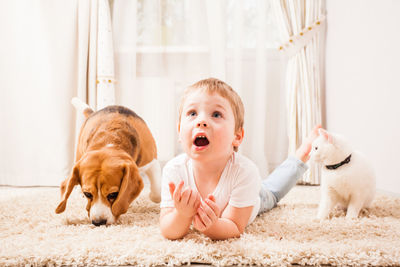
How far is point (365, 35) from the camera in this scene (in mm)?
1865

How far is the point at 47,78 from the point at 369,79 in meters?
2.12

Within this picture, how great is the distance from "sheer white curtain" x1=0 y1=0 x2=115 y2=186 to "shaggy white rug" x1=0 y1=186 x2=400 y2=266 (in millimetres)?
1069

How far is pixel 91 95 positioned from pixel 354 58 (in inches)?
68.3

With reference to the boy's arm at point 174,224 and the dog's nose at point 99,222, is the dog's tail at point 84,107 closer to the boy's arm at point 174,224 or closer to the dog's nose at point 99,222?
the dog's nose at point 99,222

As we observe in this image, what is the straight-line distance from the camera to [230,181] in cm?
101

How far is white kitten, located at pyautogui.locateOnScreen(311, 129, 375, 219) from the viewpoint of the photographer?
1182mm

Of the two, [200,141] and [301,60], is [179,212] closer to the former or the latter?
[200,141]

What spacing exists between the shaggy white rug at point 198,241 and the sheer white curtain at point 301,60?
964mm

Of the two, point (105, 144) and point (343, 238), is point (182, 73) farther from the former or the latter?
point (343, 238)

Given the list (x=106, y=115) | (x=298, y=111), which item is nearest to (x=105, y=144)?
(x=106, y=115)

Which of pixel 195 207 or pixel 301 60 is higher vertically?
pixel 301 60

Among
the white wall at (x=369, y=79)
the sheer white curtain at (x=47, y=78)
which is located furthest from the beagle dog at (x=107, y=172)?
the white wall at (x=369, y=79)

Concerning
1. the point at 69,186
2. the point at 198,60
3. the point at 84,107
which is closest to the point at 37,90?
the point at 84,107

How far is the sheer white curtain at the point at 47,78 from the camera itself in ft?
7.72
